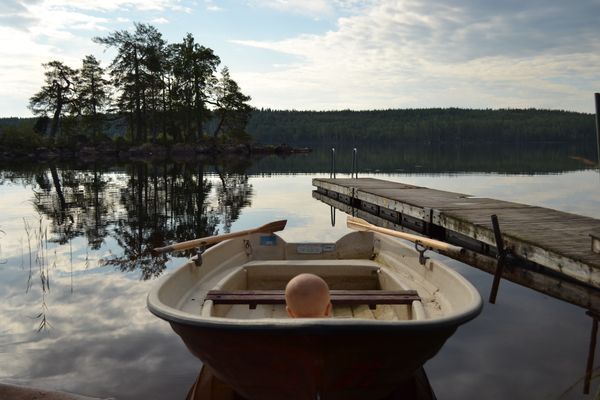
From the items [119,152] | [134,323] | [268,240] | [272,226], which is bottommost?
[134,323]

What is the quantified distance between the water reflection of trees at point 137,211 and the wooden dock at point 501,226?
5437mm

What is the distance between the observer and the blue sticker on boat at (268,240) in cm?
759

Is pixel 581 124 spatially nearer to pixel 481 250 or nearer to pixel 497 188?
pixel 497 188

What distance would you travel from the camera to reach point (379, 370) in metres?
3.67

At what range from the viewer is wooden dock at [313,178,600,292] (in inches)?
293

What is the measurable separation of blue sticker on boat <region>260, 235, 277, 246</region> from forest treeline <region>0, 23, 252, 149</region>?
59359 mm

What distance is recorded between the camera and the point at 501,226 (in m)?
9.80

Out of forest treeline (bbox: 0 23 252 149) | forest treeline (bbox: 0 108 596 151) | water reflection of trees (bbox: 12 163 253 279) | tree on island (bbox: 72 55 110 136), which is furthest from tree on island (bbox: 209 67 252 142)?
forest treeline (bbox: 0 108 596 151)

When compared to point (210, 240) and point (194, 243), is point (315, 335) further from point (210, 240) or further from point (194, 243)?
point (210, 240)

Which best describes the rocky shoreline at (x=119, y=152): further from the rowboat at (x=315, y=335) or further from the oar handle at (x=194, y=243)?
the rowboat at (x=315, y=335)

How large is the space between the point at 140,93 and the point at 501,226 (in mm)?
60779

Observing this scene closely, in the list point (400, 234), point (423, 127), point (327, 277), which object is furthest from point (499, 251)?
point (423, 127)

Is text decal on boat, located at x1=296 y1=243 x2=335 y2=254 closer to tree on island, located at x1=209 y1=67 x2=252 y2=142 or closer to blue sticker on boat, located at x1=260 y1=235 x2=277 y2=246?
blue sticker on boat, located at x1=260 y1=235 x2=277 y2=246

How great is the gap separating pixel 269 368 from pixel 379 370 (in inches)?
31.9
